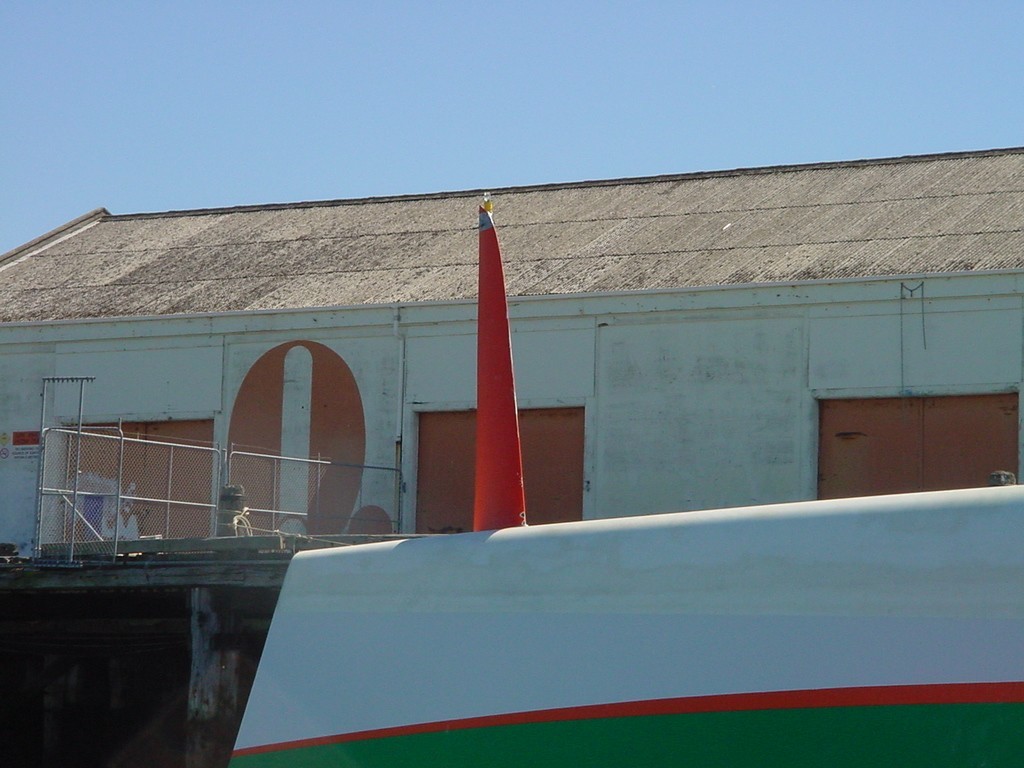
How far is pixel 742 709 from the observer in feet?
22.6

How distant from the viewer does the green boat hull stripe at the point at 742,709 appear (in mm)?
6305

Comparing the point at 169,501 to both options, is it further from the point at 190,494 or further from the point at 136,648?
the point at 136,648

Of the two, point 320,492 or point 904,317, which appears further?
point 320,492

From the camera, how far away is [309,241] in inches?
945

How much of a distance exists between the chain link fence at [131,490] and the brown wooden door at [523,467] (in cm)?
288

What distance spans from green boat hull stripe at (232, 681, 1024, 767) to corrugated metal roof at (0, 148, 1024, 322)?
11.2 meters

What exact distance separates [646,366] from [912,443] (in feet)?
11.1

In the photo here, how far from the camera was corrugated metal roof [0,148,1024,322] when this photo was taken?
742 inches

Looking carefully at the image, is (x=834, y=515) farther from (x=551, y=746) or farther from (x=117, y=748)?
(x=117, y=748)

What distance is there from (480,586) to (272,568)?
6.55 m

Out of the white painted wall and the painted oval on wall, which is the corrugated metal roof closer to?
the white painted wall

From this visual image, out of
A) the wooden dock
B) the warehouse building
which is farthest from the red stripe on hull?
the warehouse building

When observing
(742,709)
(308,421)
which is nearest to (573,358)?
(308,421)

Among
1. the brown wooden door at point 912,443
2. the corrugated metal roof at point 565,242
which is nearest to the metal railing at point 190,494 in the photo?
the corrugated metal roof at point 565,242
